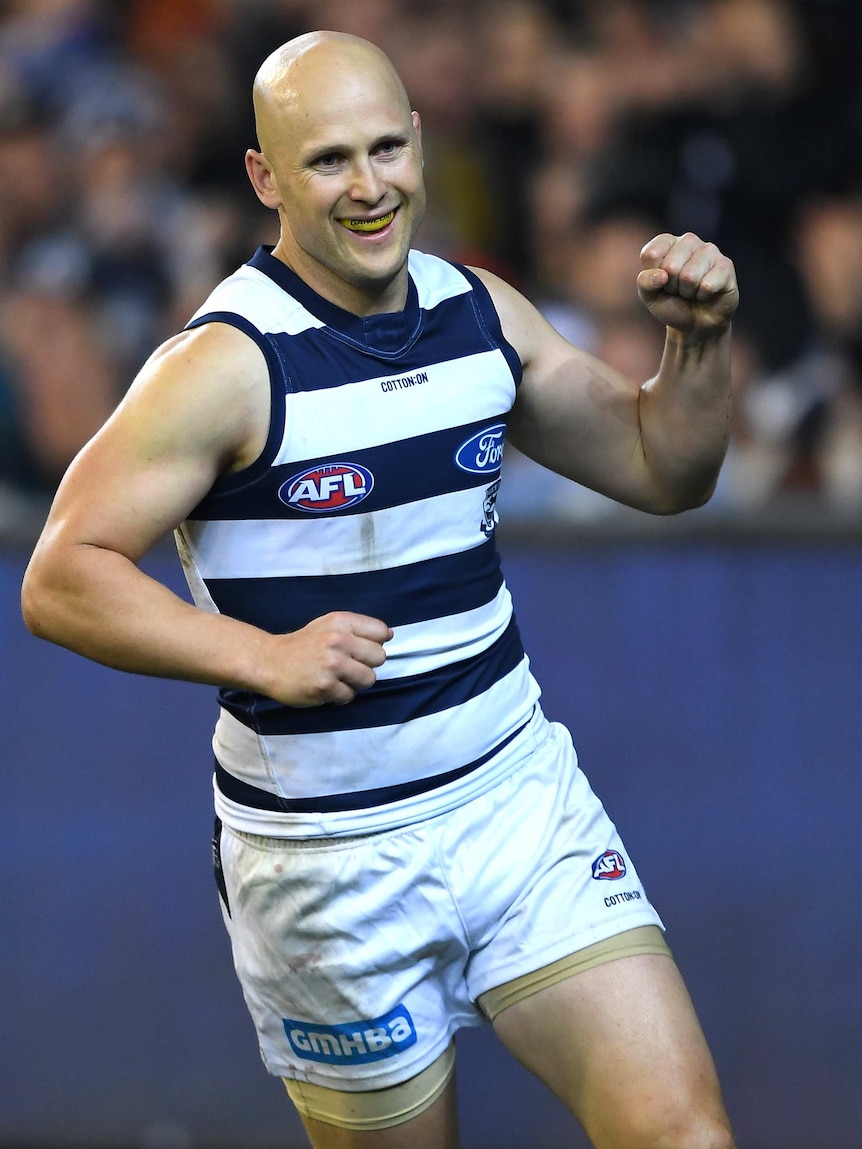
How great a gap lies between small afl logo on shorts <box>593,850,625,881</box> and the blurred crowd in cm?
149

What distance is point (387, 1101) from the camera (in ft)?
8.40

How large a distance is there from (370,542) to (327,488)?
113 millimetres

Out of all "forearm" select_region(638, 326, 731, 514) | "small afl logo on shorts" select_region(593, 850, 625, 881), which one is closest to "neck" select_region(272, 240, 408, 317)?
"forearm" select_region(638, 326, 731, 514)

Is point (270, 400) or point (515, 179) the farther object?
point (515, 179)

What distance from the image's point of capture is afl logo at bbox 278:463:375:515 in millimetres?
2387

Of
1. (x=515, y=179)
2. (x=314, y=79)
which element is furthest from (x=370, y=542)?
(x=515, y=179)

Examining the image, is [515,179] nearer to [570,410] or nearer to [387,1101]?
[570,410]

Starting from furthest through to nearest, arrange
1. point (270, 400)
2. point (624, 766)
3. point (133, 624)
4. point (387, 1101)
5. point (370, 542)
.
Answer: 1. point (624, 766)
2. point (387, 1101)
3. point (370, 542)
4. point (270, 400)
5. point (133, 624)

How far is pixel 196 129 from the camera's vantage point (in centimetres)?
573

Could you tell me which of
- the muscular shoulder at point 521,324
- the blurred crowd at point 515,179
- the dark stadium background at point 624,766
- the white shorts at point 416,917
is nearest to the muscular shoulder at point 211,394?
the muscular shoulder at point 521,324

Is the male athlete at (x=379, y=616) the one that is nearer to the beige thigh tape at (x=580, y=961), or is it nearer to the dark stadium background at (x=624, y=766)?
the beige thigh tape at (x=580, y=961)

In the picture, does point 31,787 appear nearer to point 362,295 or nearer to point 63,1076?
point 63,1076

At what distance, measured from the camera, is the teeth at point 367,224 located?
2.44 m

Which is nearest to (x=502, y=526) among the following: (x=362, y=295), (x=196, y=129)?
(x=362, y=295)
